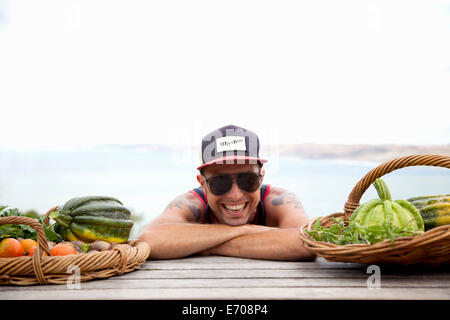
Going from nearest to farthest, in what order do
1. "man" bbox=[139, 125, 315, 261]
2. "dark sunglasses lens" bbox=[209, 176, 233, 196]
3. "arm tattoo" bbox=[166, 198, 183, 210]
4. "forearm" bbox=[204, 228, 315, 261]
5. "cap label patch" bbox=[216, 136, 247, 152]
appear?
"forearm" bbox=[204, 228, 315, 261], "man" bbox=[139, 125, 315, 261], "dark sunglasses lens" bbox=[209, 176, 233, 196], "cap label patch" bbox=[216, 136, 247, 152], "arm tattoo" bbox=[166, 198, 183, 210]

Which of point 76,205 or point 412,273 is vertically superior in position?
point 76,205

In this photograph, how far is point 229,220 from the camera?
470 cm

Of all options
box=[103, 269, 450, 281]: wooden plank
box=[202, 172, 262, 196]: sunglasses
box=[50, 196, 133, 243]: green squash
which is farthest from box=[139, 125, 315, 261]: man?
box=[103, 269, 450, 281]: wooden plank

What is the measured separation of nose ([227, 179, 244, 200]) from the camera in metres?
4.48

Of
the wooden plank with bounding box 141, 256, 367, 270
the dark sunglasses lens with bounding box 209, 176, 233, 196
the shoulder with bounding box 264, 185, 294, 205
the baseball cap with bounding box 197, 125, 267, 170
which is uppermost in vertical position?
the baseball cap with bounding box 197, 125, 267, 170

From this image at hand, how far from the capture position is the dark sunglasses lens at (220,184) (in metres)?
4.45

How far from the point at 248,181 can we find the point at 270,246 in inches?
31.1

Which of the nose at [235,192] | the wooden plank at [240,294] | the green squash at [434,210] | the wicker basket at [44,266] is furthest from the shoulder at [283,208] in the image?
the wicker basket at [44,266]

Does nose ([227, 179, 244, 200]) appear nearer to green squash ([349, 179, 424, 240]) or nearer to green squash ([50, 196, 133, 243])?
green squash ([50, 196, 133, 243])

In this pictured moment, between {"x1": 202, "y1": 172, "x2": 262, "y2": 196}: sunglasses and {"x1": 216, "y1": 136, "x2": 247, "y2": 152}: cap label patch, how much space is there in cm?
29
